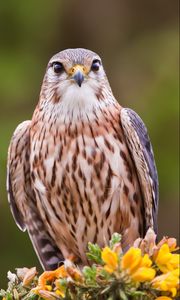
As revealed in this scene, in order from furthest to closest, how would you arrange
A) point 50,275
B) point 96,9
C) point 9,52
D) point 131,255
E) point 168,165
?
point 96,9 < point 9,52 < point 168,165 < point 50,275 < point 131,255

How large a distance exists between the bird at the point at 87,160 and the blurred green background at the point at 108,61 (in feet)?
12.6

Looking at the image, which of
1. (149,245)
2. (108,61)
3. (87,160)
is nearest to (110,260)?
(149,245)

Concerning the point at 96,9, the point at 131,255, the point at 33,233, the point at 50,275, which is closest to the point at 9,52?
the point at 96,9

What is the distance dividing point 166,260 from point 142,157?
1451 mm

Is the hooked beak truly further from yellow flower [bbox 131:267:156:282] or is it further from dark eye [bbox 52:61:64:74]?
yellow flower [bbox 131:267:156:282]

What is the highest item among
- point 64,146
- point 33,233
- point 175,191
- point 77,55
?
point 77,55

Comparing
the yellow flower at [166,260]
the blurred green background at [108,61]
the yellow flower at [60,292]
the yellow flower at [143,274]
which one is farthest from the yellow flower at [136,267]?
the blurred green background at [108,61]

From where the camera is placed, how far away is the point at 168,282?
17.1 feet

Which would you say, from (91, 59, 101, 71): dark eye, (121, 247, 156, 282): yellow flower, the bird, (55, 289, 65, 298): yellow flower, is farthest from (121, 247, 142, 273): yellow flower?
(91, 59, 101, 71): dark eye

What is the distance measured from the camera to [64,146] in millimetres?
6730

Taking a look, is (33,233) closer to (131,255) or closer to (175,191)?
(131,255)

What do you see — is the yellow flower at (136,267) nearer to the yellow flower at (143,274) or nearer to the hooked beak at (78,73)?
the yellow flower at (143,274)

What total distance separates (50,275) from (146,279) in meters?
0.93

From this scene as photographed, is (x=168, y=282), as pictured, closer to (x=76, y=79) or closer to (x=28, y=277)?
(x=28, y=277)
